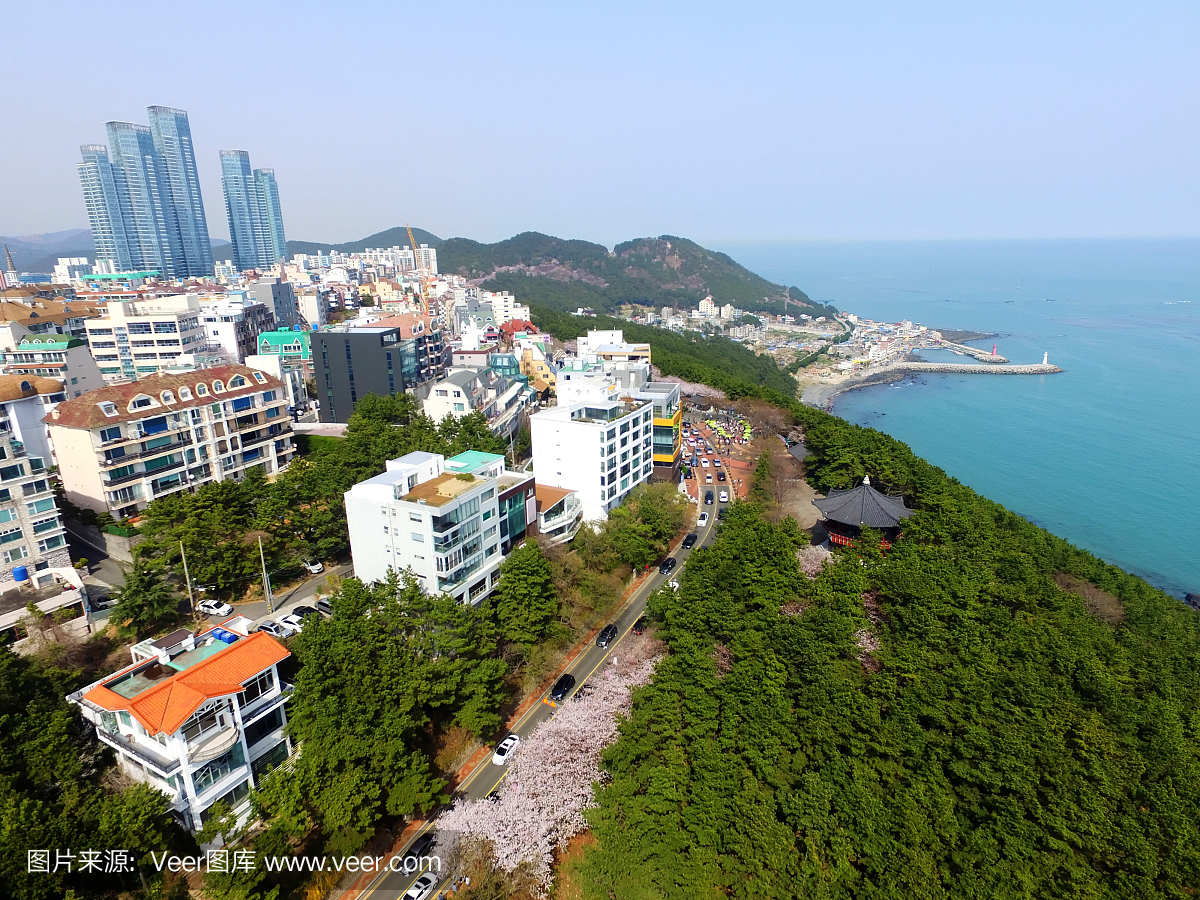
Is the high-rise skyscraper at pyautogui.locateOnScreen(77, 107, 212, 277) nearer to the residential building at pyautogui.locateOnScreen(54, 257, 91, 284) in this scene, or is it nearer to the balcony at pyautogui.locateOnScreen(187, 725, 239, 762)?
the residential building at pyautogui.locateOnScreen(54, 257, 91, 284)

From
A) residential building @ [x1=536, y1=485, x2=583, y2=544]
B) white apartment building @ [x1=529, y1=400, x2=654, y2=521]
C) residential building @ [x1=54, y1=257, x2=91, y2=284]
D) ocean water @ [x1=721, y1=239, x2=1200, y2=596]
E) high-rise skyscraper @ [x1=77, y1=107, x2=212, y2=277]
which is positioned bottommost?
ocean water @ [x1=721, y1=239, x2=1200, y2=596]

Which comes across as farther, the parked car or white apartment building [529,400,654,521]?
white apartment building [529,400,654,521]

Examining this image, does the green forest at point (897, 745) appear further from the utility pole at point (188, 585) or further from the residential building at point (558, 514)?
the utility pole at point (188, 585)

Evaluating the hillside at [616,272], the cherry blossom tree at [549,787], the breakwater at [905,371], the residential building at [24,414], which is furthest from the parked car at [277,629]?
the hillside at [616,272]

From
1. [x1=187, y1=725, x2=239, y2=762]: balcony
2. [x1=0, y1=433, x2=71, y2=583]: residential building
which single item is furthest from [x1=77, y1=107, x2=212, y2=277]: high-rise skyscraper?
[x1=187, y1=725, x2=239, y2=762]: balcony

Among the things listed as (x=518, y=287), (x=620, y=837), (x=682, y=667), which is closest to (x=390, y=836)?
(x=620, y=837)

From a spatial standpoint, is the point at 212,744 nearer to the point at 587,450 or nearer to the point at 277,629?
the point at 277,629
